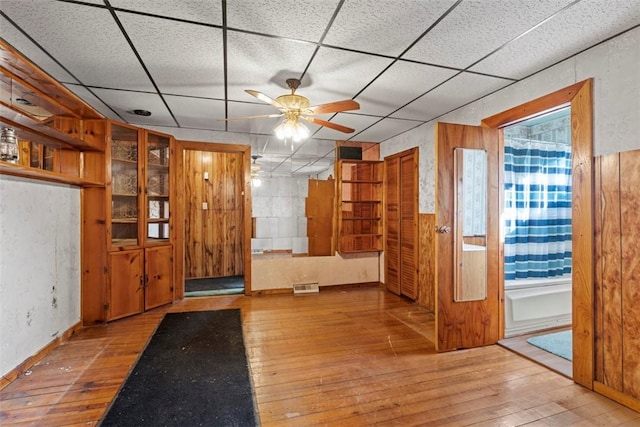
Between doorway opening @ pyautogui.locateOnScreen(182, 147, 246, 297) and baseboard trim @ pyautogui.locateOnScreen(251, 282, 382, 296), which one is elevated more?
doorway opening @ pyautogui.locateOnScreen(182, 147, 246, 297)

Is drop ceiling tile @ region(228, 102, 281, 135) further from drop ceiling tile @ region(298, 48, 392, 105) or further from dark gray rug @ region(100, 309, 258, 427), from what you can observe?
dark gray rug @ region(100, 309, 258, 427)

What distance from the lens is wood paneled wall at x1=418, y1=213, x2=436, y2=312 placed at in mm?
3781

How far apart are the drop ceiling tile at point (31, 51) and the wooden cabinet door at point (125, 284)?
5.87 ft

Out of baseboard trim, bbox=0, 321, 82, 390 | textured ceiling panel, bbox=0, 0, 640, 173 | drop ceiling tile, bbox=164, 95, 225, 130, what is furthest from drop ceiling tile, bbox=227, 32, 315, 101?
baseboard trim, bbox=0, 321, 82, 390

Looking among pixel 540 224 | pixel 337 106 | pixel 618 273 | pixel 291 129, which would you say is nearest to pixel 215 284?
pixel 291 129

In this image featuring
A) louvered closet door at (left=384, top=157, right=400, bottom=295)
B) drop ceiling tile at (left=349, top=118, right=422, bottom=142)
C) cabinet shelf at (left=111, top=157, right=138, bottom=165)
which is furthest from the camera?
louvered closet door at (left=384, top=157, right=400, bottom=295)

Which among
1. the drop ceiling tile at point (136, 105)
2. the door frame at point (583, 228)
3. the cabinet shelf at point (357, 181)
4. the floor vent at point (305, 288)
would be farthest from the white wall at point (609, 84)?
the drop ceiling tile at point (136, 105)

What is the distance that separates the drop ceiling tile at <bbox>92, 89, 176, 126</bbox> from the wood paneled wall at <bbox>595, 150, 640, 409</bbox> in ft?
12.8

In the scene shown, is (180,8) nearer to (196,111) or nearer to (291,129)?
(291,129)

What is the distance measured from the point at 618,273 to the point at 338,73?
248cm

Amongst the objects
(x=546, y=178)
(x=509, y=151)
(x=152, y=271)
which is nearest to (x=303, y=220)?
(x=152, y=271)

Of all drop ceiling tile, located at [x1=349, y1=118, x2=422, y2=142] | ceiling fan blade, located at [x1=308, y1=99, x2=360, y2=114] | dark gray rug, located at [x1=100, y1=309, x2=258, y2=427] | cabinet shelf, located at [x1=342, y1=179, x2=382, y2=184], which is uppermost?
drop ceiling tile, located at [x1=349, y1=118, x2=422, y2=142]

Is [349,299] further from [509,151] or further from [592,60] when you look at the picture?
[592,60]

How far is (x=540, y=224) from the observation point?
11.6ft
